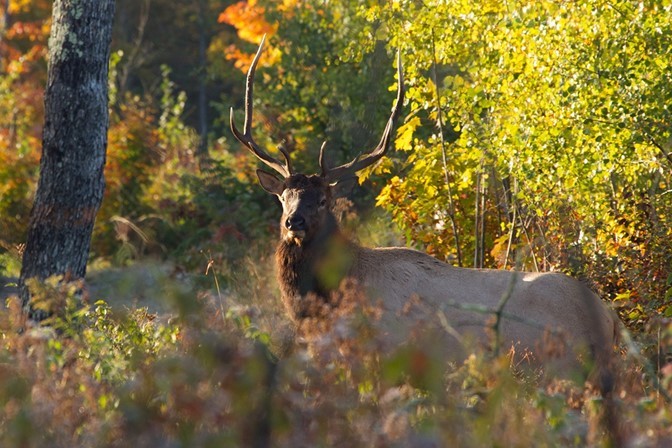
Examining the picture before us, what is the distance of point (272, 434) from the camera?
414 centimetres

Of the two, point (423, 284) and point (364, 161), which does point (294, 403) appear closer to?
point (423, 284)

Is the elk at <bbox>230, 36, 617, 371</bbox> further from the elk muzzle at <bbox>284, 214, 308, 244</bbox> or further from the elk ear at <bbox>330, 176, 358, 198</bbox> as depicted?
the elk ear at <bbox>330, 176, 358, 198</bbox>

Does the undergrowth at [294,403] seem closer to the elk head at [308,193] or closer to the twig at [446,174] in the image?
the elk head at [308,193]

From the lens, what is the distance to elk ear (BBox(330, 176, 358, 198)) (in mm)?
8859

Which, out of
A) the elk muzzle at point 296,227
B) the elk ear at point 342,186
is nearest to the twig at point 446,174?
the elk ear at point 342,186

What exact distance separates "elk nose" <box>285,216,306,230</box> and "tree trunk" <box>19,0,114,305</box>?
4.73 ft

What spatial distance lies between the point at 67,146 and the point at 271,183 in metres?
1.72

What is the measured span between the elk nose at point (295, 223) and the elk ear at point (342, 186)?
65 cm

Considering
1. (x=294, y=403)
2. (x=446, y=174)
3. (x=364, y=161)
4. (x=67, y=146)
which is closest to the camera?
(x=294, y=403)

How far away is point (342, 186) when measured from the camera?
892 centimetres

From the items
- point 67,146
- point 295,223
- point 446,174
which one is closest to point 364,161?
point 295,223

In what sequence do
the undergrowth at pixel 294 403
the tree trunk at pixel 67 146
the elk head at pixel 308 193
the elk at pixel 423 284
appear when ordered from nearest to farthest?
the undergrowth at pixel 294 403 → the tree trunk at pixel 67 146 → the elk at pixel 423 284 → the elk head at pixel 308 193

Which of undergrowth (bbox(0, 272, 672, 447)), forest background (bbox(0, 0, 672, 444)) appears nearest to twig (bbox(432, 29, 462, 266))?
forest background (bbox(0, 0, 672, 444))

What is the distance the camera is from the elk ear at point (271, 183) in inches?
349
